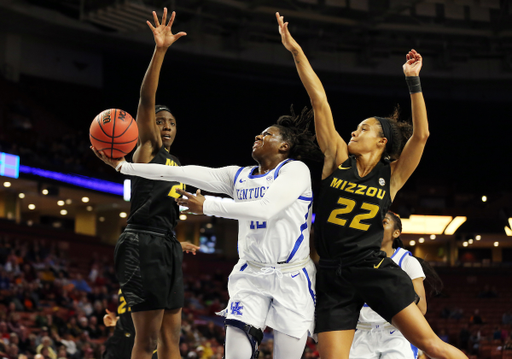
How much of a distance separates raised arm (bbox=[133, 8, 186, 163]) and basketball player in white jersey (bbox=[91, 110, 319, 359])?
59 centimetres

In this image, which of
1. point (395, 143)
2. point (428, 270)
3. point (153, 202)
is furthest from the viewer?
point (428, 270)

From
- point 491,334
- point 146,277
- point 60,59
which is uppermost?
point 60,59

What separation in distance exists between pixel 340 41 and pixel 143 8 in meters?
8.32

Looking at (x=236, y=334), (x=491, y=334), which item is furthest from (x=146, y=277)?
(x=491, y=334)

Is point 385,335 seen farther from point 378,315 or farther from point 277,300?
point 277,300

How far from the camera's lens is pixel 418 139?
3.81 meters

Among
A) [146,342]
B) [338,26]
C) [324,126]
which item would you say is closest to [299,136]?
[324,126]

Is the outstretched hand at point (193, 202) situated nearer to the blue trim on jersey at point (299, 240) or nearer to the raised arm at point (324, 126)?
the blue trim on jersey at point (299, 240)

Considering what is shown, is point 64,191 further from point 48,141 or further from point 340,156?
point 340,156

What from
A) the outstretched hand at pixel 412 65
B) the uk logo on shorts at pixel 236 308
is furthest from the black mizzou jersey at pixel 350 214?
the outstretched hand at pixel 412 65

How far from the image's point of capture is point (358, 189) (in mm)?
3699

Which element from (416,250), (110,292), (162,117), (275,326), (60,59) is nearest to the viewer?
(275,326)

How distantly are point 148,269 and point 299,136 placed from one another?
1524 millimetres

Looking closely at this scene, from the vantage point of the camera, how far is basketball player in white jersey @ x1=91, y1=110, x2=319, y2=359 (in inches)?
137
